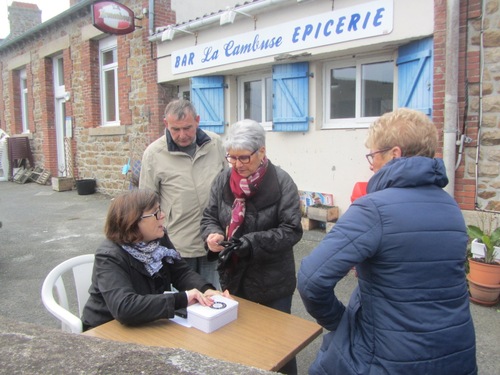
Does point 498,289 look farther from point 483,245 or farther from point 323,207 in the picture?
point 323,207

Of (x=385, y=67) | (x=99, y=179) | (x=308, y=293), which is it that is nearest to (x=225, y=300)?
(x=308, y=293)

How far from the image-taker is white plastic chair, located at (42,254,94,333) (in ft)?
7.55

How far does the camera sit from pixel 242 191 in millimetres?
2297

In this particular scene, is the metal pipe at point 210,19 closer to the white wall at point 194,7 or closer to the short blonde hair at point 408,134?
the white wall at point 194,7

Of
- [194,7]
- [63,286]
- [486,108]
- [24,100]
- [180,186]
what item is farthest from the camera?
[24,100]

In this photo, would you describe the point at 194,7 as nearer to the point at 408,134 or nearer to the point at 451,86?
the point at 451,86

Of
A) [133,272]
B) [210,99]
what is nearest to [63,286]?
[133,272]

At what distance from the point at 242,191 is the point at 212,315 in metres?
0.71

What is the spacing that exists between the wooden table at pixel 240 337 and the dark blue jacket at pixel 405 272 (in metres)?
0.34

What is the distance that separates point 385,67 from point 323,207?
2.24 meters

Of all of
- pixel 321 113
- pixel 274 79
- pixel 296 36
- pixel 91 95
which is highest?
pixel 296 36

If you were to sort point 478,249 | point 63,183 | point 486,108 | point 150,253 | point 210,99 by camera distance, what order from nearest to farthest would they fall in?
point 150,253, point 478,249, point 486,108, point 210,99, point 63,183

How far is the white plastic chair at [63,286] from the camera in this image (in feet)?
7.55

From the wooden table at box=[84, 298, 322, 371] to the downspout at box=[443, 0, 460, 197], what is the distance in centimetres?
351
